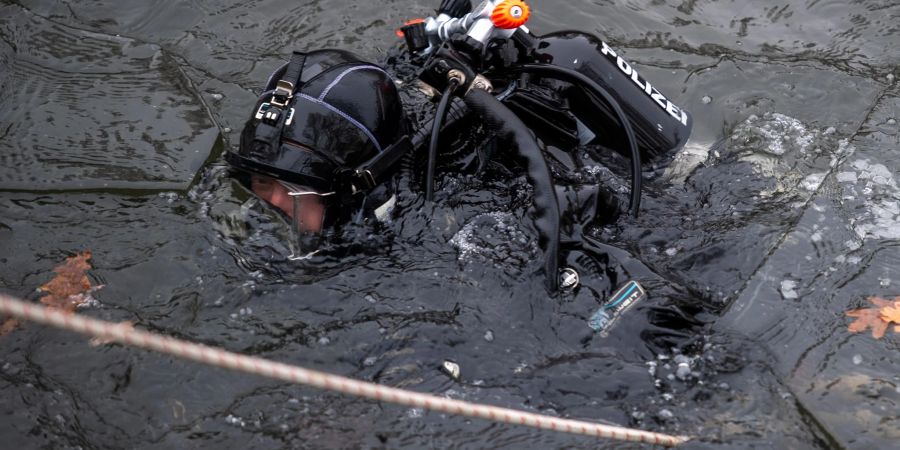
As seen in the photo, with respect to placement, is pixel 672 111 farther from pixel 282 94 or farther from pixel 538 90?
pixel 282 94

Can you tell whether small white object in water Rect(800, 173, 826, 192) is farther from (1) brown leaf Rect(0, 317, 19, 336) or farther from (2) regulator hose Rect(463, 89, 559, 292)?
(1) brown leaf Rect(0, 317, 19, 336)

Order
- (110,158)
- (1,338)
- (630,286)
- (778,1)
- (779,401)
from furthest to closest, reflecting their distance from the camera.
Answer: (778,1)
(110,158)
(1,338)
(630,286)
(779,401)

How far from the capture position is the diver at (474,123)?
334cm

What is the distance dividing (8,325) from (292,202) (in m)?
1.40

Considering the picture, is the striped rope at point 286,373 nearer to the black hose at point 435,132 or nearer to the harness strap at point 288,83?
the black hose at point 435,132

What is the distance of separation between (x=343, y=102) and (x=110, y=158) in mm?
1816

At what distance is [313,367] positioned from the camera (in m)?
3.29

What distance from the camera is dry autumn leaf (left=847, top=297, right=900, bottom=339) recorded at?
3230 millimetres

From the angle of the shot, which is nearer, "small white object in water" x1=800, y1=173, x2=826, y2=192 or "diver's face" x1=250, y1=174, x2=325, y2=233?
"diver's face" x1=250, y1=174, x2=325, y2=233

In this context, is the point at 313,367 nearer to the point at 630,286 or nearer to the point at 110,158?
the point at 630,286

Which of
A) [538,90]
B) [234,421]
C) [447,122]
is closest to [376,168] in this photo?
[447,122]

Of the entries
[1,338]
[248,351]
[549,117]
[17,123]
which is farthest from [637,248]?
[17,123]

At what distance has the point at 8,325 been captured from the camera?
3498 mm

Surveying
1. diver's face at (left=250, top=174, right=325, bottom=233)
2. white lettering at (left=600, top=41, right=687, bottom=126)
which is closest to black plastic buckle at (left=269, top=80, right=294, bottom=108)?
diver's face at (left=250, top=174, right=325, bottom=233)
